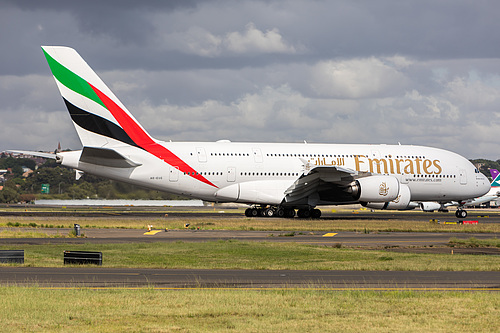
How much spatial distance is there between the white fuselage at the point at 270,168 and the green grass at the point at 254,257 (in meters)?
17.8

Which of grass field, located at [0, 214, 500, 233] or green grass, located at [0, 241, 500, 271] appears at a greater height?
grass field, located at [0, 214, 500, 233]

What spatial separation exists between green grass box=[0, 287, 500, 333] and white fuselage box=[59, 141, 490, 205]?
30.9 metres

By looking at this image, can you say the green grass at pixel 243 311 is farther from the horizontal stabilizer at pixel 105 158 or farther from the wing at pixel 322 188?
the wing at pixel 322 188

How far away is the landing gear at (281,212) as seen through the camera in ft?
164

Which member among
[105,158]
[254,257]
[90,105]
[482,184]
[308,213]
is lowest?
[254,257]

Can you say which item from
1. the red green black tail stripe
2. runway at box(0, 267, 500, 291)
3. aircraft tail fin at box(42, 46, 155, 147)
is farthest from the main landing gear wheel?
runway at box(0, 267, 500, 291)

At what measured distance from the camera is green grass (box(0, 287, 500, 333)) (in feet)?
38.1

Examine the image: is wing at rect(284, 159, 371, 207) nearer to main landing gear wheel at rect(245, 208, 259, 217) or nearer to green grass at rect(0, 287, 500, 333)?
main landing gear wheel at rect(245, 208, 259, 217)

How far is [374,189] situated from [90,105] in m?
21.3

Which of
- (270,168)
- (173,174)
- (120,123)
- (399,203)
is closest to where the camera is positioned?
(120,123)

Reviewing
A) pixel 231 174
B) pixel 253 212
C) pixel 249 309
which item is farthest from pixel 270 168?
pixel 249 309

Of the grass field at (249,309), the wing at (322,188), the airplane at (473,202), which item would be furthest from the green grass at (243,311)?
the airplane at (473,202)

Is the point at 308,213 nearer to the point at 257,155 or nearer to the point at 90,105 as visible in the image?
the point at 257,155

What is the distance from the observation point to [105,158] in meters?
44.5
